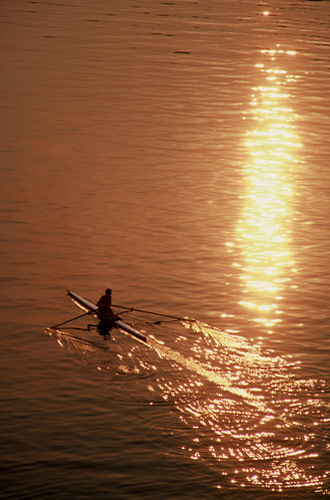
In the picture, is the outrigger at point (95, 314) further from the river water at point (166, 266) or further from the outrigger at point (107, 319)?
the river water at point (166, 266)

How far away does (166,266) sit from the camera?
5019 cm

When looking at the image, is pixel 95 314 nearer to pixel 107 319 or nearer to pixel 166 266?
pixel 107 319

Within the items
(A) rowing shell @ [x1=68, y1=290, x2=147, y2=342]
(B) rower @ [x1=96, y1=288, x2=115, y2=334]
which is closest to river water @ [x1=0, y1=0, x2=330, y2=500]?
(A) rowing shell @ [x1=68, y1=290, x2=147, y2=342]

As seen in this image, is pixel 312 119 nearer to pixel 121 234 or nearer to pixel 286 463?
pixel 121 234

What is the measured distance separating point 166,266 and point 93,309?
7.70 metres

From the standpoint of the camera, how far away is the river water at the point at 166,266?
32.5 metres

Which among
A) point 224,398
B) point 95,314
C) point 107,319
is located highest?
point 95,314

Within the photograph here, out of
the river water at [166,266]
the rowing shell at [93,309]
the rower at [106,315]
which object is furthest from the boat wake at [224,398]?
the rower at [106,315]

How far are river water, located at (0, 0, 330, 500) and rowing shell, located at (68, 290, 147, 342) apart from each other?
0.44m

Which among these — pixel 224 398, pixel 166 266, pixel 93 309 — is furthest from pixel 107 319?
pixel 166 266

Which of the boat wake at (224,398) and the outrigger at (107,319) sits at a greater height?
the outrigger at (107,319)

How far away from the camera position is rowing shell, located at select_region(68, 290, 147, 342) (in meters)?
40.8

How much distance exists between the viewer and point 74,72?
9238 centimetres

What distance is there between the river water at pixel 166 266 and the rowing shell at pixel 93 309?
1.43 feet
